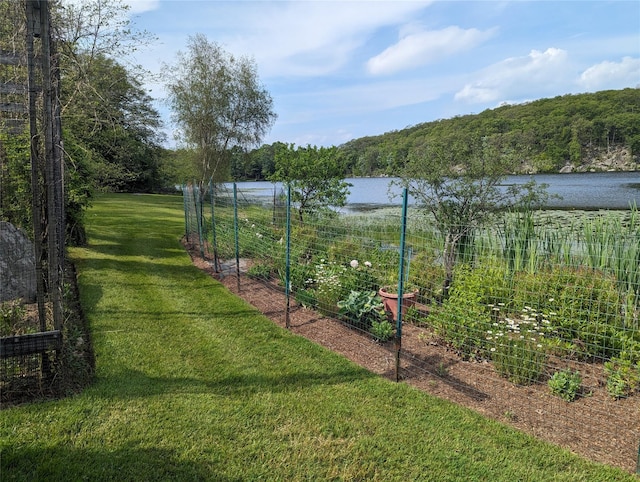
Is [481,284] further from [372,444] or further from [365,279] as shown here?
[372,444]

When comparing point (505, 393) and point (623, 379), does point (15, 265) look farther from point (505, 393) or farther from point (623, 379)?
point (623, 379)

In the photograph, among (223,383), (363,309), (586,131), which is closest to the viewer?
(223,383)

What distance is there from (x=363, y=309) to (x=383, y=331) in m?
0.42

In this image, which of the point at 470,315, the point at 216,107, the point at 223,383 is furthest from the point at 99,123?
the point at 216,107

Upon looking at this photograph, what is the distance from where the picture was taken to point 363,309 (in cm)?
479

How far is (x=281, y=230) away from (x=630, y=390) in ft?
18.4

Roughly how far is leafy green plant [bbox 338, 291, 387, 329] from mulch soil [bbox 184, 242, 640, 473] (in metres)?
0.15

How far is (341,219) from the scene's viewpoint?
6.81 meters

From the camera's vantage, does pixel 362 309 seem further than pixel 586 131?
No

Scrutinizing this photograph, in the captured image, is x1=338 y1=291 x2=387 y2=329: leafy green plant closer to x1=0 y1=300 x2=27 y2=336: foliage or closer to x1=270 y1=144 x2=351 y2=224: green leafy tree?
x1=0 y1=300 x2=27 y2=336: foliage

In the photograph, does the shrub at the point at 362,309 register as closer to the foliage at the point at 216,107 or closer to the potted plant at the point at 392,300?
the potted plant at the point at 392,300

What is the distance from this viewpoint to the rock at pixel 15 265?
4914 millimetres

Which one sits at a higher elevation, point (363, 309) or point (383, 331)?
point (363, 309)

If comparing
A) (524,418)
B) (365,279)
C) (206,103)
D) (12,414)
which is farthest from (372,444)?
(206,103)
